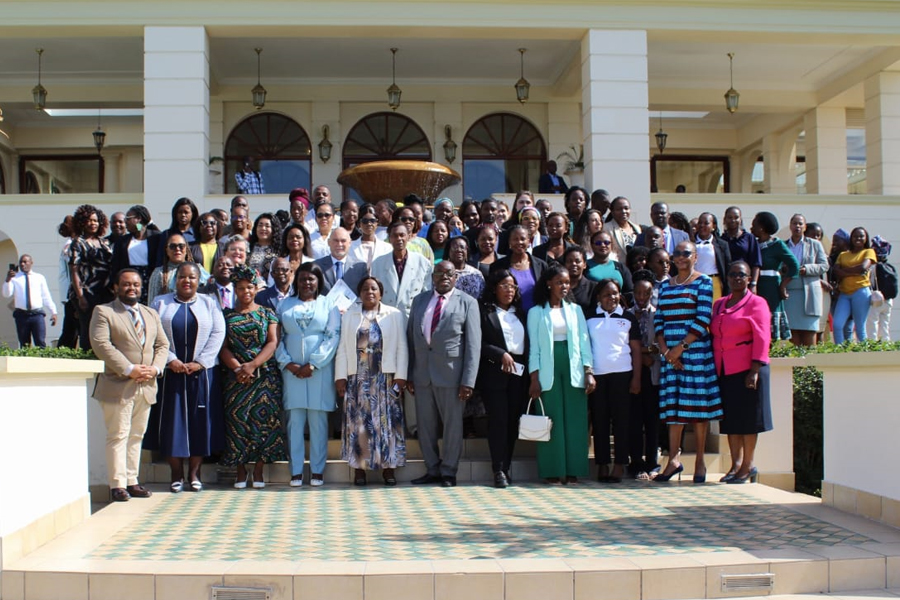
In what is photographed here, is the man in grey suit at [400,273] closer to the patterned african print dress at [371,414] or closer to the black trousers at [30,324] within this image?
the patterned african print dress at [371,414]

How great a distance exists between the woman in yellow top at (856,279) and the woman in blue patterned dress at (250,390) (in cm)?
797

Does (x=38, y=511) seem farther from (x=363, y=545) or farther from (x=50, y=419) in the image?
(x=363, y=545)

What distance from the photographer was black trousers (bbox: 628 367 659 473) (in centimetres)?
870

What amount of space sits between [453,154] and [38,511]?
14764 millimetres

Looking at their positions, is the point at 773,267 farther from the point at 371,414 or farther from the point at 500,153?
the point at 500,153

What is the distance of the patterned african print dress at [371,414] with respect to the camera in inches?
329

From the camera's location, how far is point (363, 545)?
5.88 metres

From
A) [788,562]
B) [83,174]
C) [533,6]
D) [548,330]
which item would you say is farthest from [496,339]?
[83,174]

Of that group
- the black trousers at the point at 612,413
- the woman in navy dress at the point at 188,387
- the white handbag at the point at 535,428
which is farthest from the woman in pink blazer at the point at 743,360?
the woman in navy dress at the point at 188,387

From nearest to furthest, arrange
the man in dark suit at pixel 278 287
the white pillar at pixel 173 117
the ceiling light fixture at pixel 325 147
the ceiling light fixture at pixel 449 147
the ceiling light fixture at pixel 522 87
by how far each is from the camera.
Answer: the man in dark suit at pixel 278 287 < the white pillar at pixel 173 117 < the ceiling light fixture at pixel 522 87 < the ceiling light fixture at pixel 325 147 < the ceiling light fixture at pixel 449 147

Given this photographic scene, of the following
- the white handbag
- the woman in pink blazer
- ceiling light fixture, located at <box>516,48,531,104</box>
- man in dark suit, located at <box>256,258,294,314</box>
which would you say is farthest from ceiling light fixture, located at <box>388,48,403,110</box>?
the white handbag

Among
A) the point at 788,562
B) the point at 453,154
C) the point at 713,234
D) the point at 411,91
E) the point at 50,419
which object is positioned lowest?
the point at 788,562

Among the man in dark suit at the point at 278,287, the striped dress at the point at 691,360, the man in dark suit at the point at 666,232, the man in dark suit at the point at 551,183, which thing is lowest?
the striped dress at the point at 691,360

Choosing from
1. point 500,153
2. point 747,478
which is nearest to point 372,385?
point 747,478
